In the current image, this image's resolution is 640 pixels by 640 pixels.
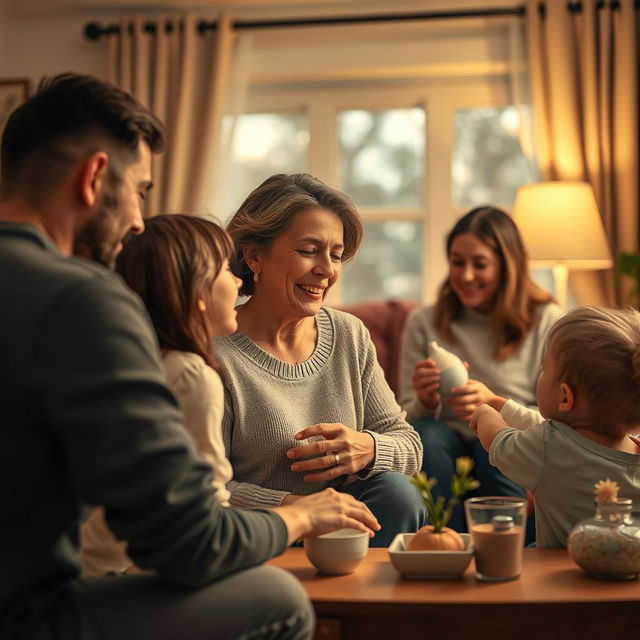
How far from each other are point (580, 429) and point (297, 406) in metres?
0.67

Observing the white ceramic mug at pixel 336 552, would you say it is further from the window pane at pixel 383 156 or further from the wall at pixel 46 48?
the wall at pixel 46 48

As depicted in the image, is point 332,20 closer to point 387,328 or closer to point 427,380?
point 387,328

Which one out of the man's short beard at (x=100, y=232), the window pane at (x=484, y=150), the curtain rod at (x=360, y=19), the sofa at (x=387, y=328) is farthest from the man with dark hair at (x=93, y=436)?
the window pane at (x=484, y=150)

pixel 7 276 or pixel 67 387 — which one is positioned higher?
pixel 7 276

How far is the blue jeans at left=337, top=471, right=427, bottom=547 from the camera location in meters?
2.06

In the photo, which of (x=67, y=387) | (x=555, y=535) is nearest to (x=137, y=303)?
(x=67, y=387)

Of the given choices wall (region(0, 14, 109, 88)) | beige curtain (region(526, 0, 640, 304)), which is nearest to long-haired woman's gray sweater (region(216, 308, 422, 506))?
beige curtain (region(526, 0, 640, 304))

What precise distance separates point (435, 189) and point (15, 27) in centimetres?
235

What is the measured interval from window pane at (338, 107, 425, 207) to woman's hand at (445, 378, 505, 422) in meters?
2.36

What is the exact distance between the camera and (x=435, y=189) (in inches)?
185

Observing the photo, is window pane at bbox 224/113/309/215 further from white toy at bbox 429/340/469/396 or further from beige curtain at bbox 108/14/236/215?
white toy at bbox 429/340/469/396

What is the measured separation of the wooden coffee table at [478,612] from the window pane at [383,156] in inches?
138

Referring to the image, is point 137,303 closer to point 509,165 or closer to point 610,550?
point 610,550

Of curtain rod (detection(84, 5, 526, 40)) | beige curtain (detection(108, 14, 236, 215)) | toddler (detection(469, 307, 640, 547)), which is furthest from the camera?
beige curtain (detection(108, 14, 236, 215))
